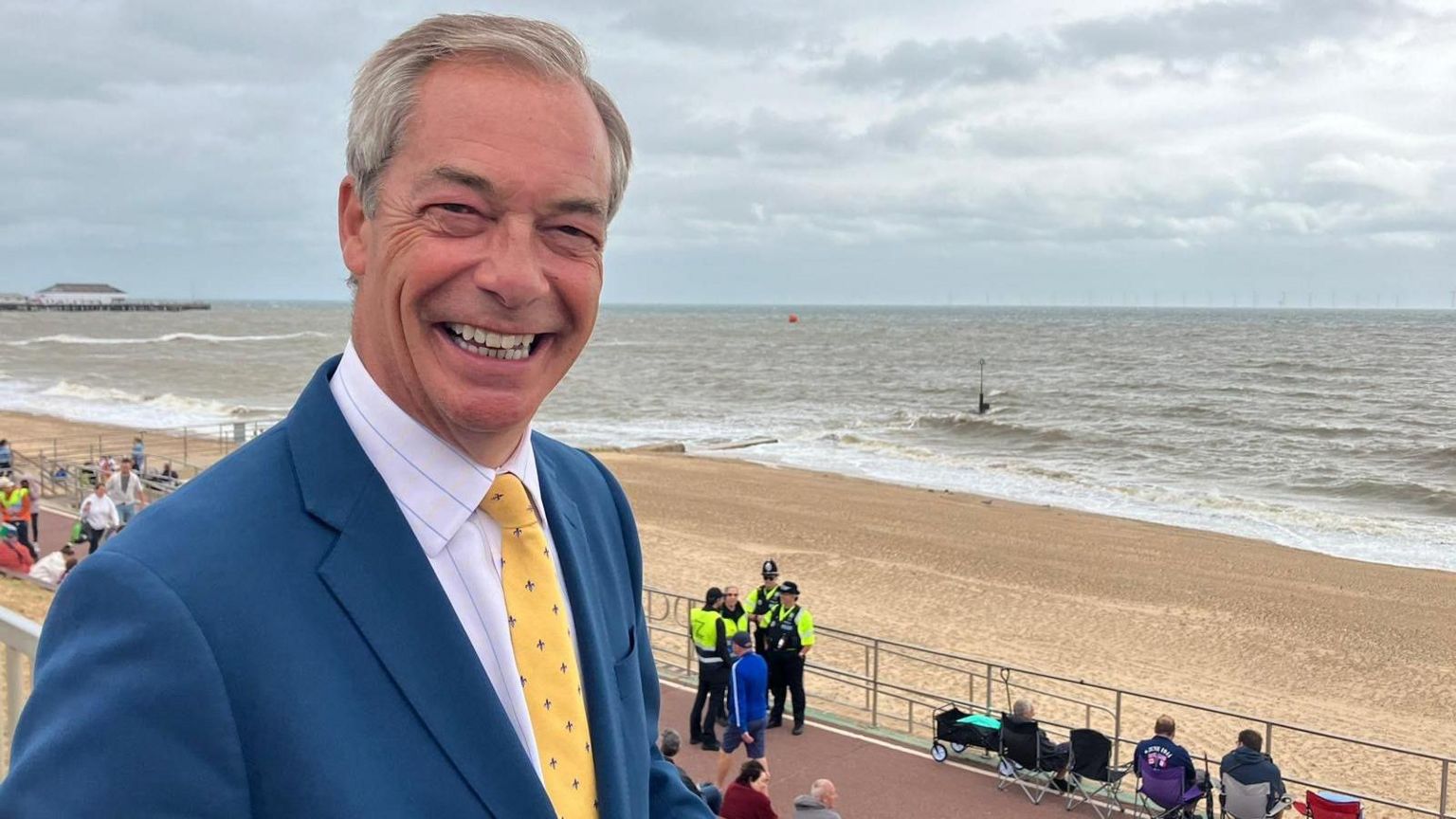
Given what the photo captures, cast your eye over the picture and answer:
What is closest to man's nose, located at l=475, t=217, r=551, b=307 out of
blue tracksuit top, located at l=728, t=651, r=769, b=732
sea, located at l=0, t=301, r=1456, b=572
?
blue tracksuit top, located at l=728, t=651, r=769, b=732

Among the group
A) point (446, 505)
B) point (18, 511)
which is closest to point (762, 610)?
point (446, 505)

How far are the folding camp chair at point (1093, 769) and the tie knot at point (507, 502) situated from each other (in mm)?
8326

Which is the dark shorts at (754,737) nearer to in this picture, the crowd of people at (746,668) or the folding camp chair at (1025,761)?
the crowd of people at (746,668)

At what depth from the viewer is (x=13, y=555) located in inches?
478

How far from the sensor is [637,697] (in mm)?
1780

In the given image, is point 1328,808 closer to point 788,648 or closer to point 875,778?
point 875,778

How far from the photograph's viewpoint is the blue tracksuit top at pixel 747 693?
889 centimetres

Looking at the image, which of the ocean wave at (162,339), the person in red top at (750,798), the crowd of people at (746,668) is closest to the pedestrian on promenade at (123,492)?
the crowd of people at (746,668)

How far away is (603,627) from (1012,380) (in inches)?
2885

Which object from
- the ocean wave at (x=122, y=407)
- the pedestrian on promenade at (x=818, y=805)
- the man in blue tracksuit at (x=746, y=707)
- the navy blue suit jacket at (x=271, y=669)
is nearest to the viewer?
the navy blue suit jacket at (x=271, y=669)

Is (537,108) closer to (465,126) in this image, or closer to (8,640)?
(465,126)

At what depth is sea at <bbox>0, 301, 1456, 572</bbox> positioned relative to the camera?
3164 centimetres

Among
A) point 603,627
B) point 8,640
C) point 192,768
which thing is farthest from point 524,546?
point 8,640

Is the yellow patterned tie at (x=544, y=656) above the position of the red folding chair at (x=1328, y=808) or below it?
above
